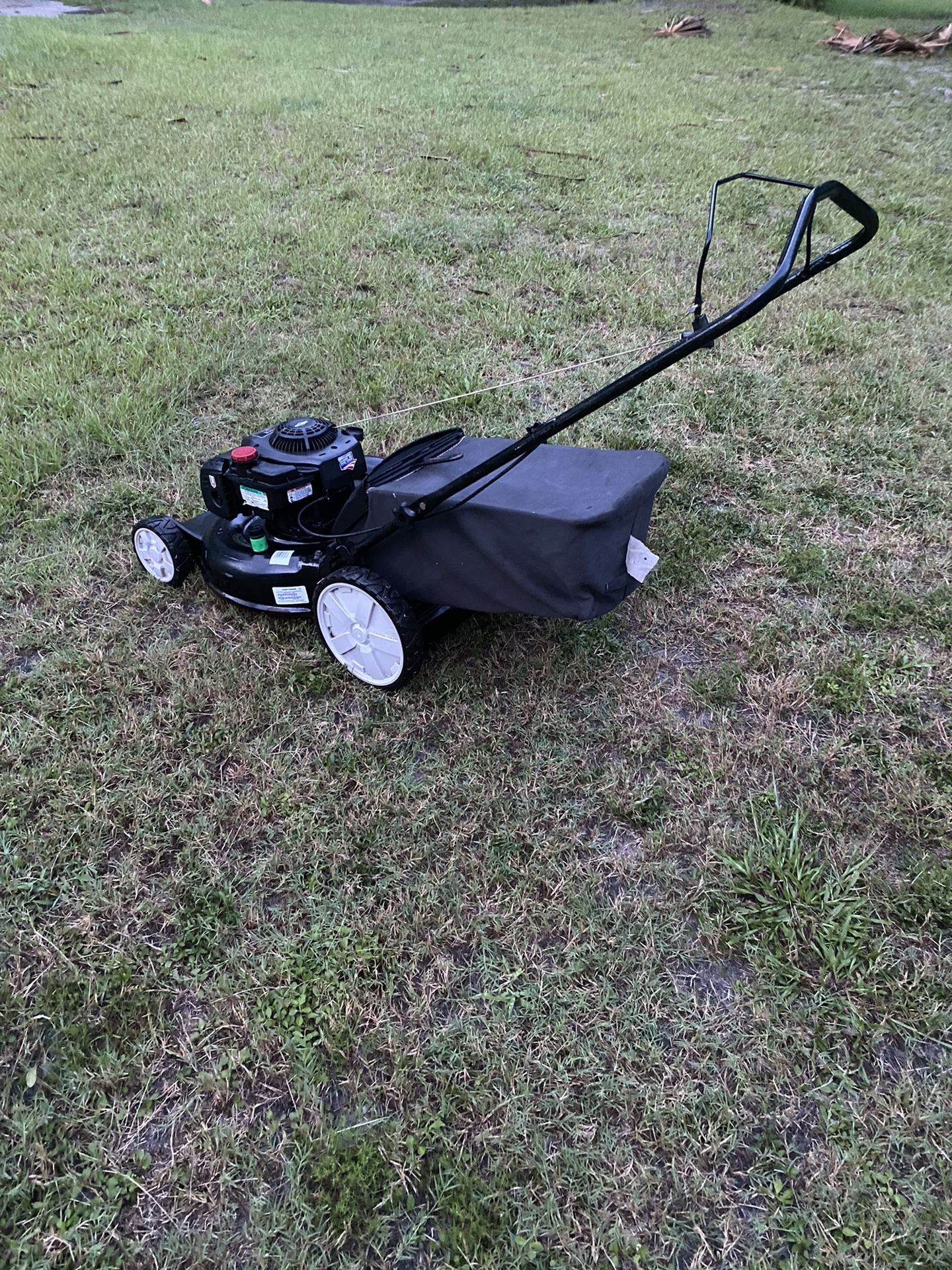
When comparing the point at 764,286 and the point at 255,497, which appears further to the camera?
the point at 255,497

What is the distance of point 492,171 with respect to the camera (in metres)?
5.52

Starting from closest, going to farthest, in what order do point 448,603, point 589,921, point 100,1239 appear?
point 100,1239 < point 589,921 < point 448,603

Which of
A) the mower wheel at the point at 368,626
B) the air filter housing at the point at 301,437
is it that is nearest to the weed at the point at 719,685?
the mower wheel at the point at 368,626

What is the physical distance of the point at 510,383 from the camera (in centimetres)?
301

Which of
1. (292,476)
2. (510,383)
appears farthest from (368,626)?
(510,383)

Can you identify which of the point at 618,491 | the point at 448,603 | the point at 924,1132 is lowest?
the point at 924,1132

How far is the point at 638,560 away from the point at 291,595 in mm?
846

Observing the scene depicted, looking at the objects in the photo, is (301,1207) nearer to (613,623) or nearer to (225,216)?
(613,623)

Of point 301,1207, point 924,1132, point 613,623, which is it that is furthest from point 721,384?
point 301,1207

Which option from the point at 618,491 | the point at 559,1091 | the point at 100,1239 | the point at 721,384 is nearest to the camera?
the point at 100,1239

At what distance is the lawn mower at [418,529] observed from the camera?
5.78 ft

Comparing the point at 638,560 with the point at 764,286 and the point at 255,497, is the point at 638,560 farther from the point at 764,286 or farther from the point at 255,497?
the point at 255,497

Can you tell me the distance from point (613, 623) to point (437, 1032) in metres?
1.17

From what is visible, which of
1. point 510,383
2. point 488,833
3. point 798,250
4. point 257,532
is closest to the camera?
point 798,250
